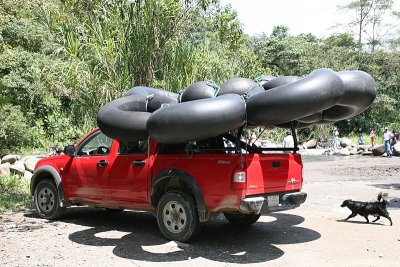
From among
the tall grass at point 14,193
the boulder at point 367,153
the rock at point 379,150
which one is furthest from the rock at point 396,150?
the tall grass at point 14,193

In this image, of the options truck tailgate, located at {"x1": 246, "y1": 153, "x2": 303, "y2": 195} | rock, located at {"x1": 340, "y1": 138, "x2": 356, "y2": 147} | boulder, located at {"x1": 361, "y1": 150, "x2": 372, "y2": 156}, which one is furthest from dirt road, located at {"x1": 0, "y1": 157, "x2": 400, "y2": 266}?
rock, located at {"x1": 340, "y1": 138, "x2": 356, "y2": 147}

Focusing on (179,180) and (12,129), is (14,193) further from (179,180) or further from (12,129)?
(12,129)

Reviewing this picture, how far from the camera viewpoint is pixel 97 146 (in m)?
7.79

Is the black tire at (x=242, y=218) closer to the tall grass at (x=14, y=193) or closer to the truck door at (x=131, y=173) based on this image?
the truck door at (x=131, y=173)

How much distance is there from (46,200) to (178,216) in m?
2.94

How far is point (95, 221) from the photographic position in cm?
814

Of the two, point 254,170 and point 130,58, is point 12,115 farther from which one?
point 254,170

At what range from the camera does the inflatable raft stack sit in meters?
5.59

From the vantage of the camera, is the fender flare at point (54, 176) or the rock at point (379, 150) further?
the rock at point (379, 150)

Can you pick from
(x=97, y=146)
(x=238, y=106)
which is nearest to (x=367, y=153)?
(x=97, y=146)

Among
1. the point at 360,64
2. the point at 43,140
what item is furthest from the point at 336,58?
the point at 43,140

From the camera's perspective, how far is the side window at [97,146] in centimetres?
756

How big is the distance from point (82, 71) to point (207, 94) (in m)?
3.49

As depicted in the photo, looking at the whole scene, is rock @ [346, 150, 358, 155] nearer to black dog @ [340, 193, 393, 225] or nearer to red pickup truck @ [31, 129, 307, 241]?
black dog @ [340, 193, 393, 225]
